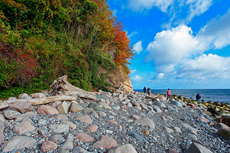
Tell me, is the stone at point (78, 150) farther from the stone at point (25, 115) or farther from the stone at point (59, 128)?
the stone at point (25, 115)

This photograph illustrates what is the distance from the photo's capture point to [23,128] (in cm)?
228

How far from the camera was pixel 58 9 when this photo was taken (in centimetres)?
808

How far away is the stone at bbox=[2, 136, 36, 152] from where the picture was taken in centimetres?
180

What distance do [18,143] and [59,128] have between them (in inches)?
27.9

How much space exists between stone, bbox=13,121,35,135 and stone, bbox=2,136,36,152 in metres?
0.23

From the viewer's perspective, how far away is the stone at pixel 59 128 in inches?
95.2

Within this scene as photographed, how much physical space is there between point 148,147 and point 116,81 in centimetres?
1019

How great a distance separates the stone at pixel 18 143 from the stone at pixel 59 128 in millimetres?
428

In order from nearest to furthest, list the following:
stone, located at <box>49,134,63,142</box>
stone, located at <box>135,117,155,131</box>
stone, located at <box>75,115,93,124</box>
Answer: stone, located at <box>49,134,63,142</box>
stone, located at <box>75,115,93,124</box>
stone, located at <box>135,117,155,131</box>

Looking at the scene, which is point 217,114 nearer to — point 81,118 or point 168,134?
point 168,134

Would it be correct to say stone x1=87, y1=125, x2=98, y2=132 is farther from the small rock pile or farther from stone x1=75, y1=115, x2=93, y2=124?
stone x1=75, y1=115, x2=93, y2=124

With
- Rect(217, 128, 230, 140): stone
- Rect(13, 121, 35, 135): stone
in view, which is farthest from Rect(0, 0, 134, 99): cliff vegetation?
Rect(217, 128, 230, 140): stone

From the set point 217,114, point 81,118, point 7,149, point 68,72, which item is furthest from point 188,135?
point 68,72

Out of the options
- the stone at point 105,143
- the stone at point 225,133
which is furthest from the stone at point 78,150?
the stone at point 225,133
